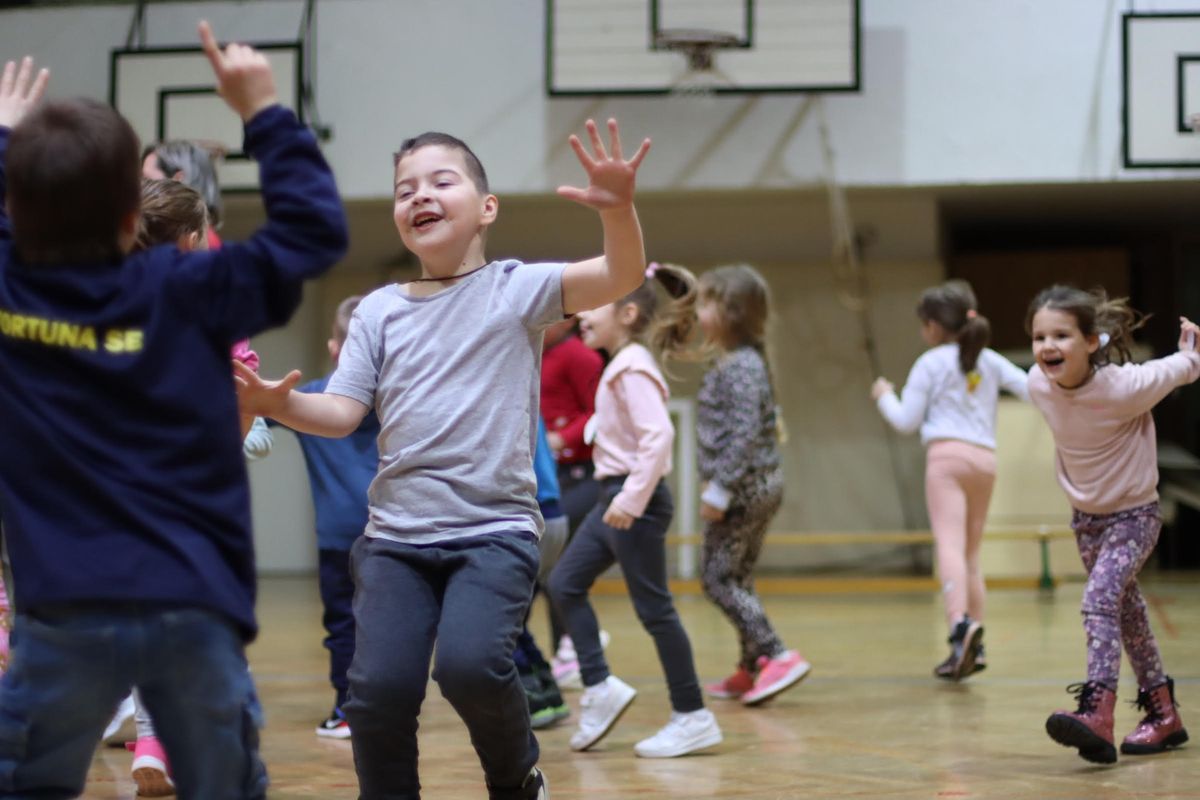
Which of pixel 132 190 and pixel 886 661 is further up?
pixel 132 190

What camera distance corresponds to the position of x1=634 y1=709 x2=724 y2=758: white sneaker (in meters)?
4.16

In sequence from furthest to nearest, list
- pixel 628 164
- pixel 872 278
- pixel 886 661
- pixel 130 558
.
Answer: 1. pixel 872 278
2. pixel 886 661
3. pixel 628 164
4. pixel 130 558


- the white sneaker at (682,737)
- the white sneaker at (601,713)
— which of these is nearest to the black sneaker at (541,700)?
the white sneaker at (601,713)

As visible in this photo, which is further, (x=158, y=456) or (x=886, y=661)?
(x=886, y=661)

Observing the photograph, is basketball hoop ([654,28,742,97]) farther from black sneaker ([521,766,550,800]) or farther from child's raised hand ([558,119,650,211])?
black sneaker ([521,766,550,800])

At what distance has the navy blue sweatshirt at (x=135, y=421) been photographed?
190 centimetres

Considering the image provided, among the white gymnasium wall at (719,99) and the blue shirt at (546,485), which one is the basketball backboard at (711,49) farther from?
the blue shirt at (546,485)

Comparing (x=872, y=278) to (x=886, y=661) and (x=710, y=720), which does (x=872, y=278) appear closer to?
(x=886, y=661)

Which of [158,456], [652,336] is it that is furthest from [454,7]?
[158,456]

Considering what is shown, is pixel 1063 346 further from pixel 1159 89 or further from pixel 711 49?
pixel 1159 89

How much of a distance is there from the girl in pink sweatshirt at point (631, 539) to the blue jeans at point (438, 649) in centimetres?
149

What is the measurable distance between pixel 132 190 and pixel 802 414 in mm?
9346

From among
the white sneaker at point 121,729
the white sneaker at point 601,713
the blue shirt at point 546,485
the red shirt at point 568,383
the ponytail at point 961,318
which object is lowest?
the white sneaker at point 121,729

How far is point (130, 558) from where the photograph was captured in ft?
6.19
